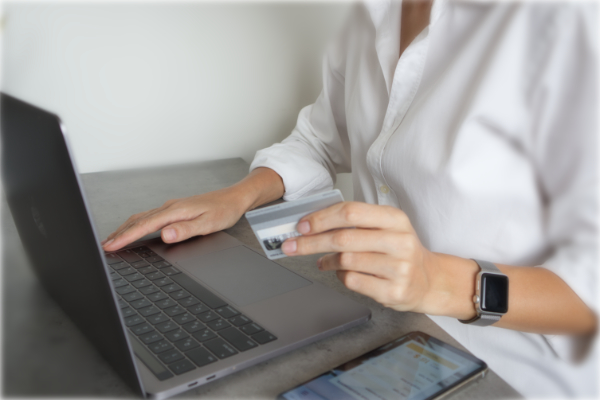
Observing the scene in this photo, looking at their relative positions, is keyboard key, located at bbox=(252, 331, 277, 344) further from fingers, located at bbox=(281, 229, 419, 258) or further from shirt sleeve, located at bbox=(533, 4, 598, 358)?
shirt sleeve, located at bbox=(533, 4, 598, 358)

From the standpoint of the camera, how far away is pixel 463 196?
683mm

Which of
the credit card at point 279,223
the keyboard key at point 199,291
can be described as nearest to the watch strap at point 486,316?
the credit card at point 279,223

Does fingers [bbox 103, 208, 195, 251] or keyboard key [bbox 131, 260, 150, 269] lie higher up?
fingers [bbox 103, 208, 195, 251]

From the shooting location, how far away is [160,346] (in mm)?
513

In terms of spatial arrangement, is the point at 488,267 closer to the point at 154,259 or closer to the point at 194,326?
the point at 194,326

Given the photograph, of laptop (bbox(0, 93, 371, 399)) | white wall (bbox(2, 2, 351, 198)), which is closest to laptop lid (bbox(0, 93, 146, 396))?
laptop (bbox(0, 93, 371, 399))

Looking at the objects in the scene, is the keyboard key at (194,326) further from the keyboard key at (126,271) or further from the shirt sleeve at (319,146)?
the shirt sleeve at (319,146)

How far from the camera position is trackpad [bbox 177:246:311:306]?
0.64 m

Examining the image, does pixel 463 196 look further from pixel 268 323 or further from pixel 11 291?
pixel 11 291

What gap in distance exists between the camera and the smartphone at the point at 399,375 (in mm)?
459

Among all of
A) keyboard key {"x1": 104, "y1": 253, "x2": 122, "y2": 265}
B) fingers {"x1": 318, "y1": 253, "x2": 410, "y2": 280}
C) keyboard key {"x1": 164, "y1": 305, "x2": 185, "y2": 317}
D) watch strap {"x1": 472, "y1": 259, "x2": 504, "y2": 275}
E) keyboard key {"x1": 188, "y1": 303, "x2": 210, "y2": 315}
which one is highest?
fingers {"x1": 318, "y1": 253, "x2": 410, "y2": 280}

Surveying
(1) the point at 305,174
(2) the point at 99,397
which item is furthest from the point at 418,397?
(1) the point at 305,174

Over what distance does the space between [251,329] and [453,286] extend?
0.86 feet

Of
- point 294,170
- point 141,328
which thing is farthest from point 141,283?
point 294,170
